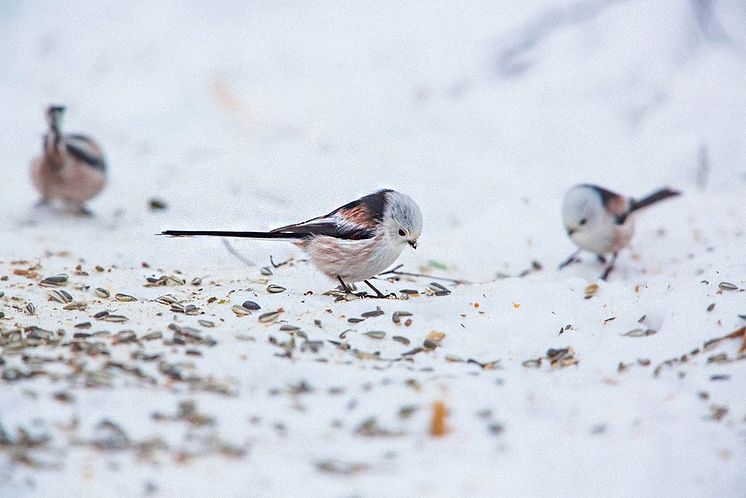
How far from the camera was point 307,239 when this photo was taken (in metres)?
4.76

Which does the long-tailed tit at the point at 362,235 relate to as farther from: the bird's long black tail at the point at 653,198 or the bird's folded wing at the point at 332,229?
the bird's long black tail at the point at 653,198

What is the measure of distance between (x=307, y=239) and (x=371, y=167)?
2975 millimetres

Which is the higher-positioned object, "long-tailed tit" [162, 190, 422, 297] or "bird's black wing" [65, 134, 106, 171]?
"bird's black wing" [65, 134, 106, 171]

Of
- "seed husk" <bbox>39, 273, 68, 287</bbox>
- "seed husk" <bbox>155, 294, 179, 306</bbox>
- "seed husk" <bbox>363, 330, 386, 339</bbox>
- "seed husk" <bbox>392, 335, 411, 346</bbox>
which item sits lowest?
"seed husk" <bbox>392, 335, 411, 346</bbox>

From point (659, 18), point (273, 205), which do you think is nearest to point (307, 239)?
point (273, 205)

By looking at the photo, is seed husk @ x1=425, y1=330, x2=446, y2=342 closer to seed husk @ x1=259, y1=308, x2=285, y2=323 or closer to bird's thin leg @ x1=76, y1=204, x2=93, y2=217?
seed husk @ x1=259, y1=308, x2=285, y2=323

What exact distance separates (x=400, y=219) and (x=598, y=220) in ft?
7.14

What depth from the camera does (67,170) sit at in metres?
7.11

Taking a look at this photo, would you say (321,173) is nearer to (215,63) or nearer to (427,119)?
(427,119)

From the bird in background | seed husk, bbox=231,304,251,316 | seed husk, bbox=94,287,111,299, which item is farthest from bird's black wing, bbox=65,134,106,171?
seed husk, bbox=231,304,251,316

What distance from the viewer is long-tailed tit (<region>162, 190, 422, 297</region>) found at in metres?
4.59

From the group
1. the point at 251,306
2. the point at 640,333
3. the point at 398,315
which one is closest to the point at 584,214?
the point at 640,333

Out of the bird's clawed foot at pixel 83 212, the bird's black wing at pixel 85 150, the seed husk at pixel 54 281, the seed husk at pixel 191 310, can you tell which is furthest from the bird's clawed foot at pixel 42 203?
the seed husk at pixel 191 310

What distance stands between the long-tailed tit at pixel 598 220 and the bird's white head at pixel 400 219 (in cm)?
201
